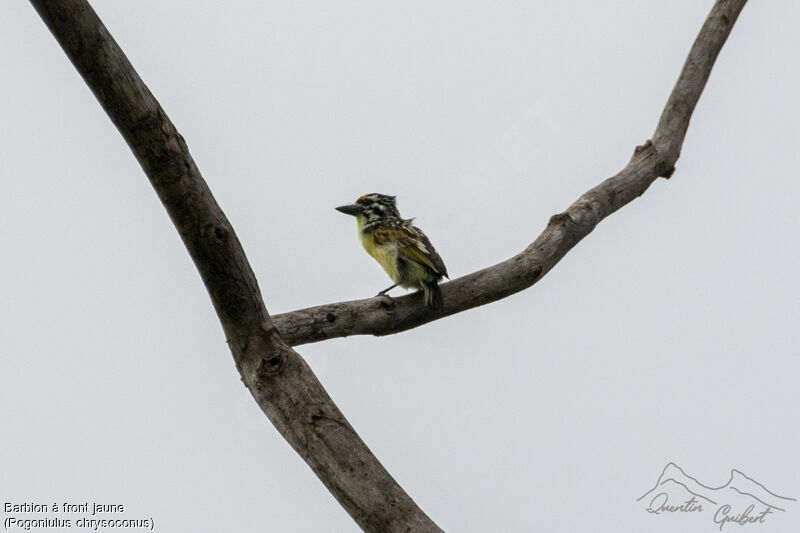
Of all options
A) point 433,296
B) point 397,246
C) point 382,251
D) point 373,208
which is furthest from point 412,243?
point 433,296

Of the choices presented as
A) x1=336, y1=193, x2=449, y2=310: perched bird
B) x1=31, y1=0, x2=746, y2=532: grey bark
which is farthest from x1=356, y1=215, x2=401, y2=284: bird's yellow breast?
x1=31, y1=0, x2=746, y2=532: grey bark

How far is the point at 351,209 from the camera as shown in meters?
6.38

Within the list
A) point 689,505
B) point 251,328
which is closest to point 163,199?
point 251,328

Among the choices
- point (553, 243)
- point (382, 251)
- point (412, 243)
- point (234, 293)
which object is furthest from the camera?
point (382, 251)

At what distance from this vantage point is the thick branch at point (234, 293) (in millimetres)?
3293

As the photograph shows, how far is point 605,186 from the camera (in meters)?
5.54

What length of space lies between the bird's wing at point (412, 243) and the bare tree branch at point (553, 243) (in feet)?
1.28

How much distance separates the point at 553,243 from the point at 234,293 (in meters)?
2.10

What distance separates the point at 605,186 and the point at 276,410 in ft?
9.02

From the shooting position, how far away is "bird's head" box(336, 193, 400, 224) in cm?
636

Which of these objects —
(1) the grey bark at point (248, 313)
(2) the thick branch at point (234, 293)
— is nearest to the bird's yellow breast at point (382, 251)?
(1) the grey bark at point (248, 313)

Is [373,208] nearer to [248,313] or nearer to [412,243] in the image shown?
[412,243]

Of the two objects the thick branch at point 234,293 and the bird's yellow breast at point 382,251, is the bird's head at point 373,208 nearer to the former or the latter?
the bird's yellow breast at point 382,251

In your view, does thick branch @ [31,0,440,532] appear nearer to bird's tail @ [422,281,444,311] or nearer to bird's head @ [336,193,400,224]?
bird's tail @ [422,281,444,311]
